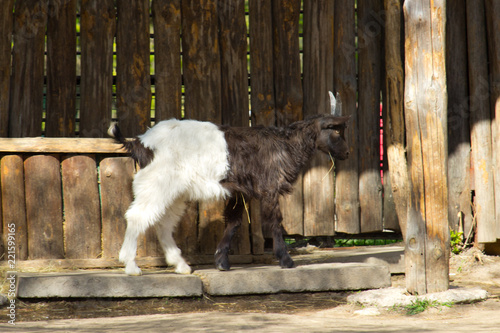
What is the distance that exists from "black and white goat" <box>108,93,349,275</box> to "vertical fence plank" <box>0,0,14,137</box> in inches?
53.1

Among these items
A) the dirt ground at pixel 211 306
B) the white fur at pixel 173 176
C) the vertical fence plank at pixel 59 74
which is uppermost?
the vertical fence plank at pixel 59 74

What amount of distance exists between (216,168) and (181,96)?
122cm

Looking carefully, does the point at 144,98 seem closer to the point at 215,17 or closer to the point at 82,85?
the point at 82,85

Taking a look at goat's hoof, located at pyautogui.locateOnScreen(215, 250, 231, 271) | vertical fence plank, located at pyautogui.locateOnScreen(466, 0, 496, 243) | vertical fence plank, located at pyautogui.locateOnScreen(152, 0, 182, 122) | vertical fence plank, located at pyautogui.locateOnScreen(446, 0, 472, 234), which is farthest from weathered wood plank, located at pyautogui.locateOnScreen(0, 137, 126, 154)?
vertical fence plank, located at pyautogui.locateOnScreen(466, 0, 496, 243)

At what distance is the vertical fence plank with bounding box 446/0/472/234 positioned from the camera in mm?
6859

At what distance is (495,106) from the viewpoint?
666 cm

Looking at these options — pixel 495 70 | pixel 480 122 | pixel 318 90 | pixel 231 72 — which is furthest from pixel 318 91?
pixel 495 70

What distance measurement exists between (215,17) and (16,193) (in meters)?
2.78

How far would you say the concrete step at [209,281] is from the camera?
207 inches

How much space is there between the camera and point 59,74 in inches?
250

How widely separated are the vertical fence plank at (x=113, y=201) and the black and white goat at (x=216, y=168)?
43 centimetres

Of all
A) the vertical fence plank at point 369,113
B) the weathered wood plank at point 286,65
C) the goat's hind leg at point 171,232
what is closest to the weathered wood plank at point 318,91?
the weathered wood plank at point 286,65

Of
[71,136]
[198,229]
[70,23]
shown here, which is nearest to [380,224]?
[198,229]

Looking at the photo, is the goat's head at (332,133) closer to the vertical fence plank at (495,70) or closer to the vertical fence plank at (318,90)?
the vertical fence plank at (318,90)
